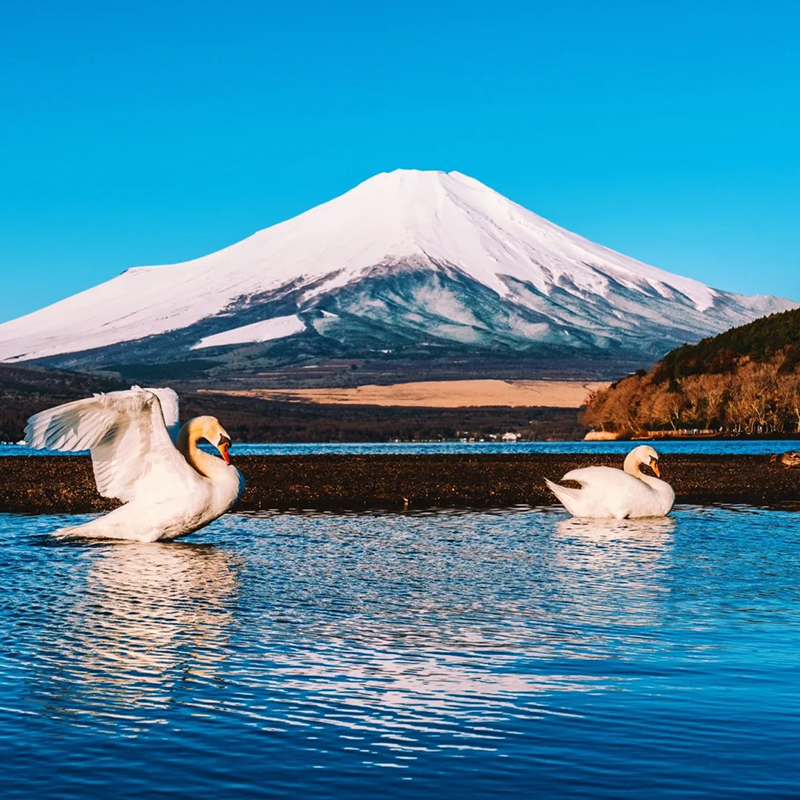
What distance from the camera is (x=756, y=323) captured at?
17350 cm

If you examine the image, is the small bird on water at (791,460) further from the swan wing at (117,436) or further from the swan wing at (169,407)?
the swan wing at (117,436)

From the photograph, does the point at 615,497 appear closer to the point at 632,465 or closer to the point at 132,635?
the point at 632,465

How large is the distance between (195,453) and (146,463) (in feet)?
3.17

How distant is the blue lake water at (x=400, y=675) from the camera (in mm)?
9531

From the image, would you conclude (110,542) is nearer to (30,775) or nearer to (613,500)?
(613,500)

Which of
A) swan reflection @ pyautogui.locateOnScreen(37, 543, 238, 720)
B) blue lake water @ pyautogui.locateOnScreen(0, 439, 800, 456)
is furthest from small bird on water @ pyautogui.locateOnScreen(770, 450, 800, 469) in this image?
swan reflection @ pyautogui.locateOnScreen(37, 543, 238, 720)

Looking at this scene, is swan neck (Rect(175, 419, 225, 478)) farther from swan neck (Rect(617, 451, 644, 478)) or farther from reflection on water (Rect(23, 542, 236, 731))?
→ swan neck (Rect(617, 451, 644, 478))

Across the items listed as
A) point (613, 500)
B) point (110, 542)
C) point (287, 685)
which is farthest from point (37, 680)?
point (613, 500)

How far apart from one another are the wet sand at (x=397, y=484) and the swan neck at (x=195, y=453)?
387 inches

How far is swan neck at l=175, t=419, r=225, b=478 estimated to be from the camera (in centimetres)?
2445

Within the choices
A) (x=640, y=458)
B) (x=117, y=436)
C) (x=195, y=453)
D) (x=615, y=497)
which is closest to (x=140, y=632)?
(x=117, y=436)

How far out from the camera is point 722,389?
459 ft

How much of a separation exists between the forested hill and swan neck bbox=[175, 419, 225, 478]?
13148 centimetres

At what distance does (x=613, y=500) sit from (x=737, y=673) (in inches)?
716
